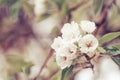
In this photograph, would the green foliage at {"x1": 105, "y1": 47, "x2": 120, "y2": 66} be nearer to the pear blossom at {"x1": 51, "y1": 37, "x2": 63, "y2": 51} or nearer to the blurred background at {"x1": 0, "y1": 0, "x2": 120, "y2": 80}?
the blurred background at {"x1": 0, "y1": 0, "x2": 120, "y2": 80}

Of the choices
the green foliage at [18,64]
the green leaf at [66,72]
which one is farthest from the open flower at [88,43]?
the green foliage at [18,64]

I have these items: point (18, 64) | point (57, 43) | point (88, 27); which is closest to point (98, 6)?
point (88, 27)

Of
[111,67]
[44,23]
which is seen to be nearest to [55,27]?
[44,23]

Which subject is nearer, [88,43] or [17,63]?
[88,43]

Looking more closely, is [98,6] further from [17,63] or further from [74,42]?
[17,63]

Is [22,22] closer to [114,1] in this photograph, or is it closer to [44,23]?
[44,23]

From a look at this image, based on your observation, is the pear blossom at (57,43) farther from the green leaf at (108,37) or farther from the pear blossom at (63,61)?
the green leaf at (108,37)

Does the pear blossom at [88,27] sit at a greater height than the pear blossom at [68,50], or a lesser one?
greater

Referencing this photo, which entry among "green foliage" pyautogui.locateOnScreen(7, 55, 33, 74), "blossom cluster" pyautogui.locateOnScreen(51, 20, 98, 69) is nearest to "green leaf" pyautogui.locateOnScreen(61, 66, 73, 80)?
"blossom cluster" pyautogui.locateOnScreen(51, 20, 98, 69)
